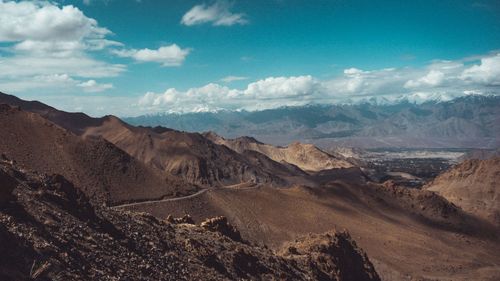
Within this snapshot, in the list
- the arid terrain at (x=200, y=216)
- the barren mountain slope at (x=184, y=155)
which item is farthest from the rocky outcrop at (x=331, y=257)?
the barren mountain slope at (x=184, y=155)

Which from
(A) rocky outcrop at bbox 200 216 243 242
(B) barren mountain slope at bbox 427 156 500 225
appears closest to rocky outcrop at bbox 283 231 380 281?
(A) rocky outcrop at bbox 200 216 243 242

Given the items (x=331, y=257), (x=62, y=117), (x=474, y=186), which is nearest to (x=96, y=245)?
(x=331, y=257)

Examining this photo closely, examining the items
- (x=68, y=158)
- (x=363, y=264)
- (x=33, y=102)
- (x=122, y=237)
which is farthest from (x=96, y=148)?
(x=33, y=102)

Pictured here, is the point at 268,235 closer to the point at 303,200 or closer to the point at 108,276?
the point at 303,200

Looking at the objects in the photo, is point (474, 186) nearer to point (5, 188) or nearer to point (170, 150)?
point (170, 150)

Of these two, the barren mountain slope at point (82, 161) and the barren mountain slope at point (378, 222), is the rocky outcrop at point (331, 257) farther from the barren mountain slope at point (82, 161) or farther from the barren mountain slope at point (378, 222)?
the barren mountain slope at point (82, 161)

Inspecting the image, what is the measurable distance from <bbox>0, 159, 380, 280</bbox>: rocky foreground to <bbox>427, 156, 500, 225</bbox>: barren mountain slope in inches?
3505

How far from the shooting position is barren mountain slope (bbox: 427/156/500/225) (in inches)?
4306

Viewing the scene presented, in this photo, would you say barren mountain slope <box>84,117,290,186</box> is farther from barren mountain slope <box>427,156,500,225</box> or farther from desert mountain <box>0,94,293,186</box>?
barren mountain slope <box>427,156,500,225</box>

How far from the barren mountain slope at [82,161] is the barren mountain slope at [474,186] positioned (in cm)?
6953

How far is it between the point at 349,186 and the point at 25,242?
272 ft

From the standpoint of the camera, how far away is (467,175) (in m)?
128

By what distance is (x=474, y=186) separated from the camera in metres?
122

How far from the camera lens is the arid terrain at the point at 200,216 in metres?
16.5
